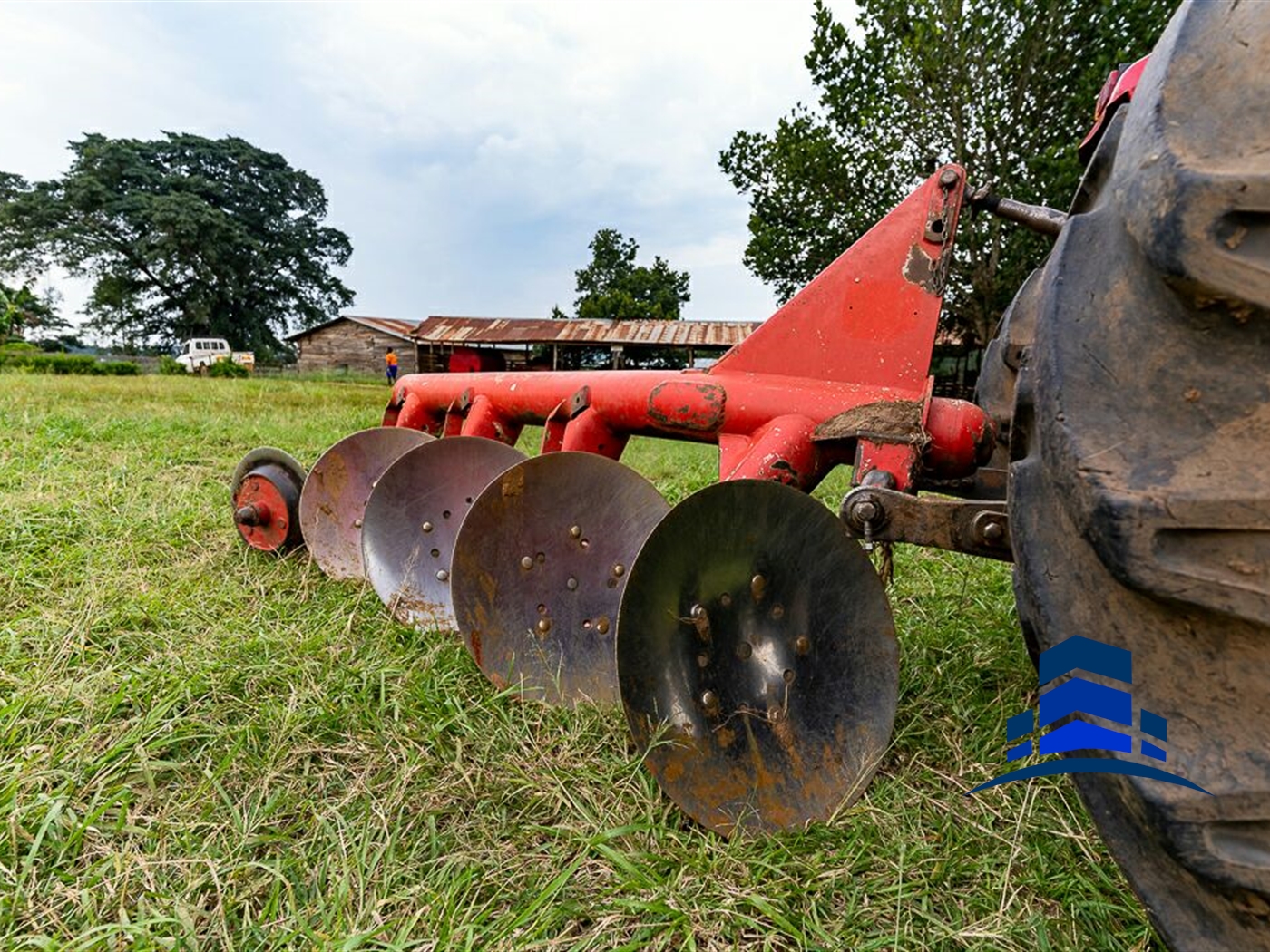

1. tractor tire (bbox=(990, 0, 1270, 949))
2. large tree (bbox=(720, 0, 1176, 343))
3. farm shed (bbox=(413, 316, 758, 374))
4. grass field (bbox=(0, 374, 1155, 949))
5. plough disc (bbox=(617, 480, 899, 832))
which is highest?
large tree (bbox=(720, 0, 1176, 343))

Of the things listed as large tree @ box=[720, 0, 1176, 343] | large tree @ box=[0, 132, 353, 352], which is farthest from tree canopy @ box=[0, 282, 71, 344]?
large tree @ box=[720, 0, 1176, 343]

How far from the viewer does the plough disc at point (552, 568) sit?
174 cm

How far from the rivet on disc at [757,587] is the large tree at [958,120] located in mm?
10183

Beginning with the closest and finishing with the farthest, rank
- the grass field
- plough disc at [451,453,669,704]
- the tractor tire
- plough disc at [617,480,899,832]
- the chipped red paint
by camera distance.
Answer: the tractor tire, the grass field, plough disc at [617,480,899,832], the chipped red paint, plough disc at [451,453,669,704]

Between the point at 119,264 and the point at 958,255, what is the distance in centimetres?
3484

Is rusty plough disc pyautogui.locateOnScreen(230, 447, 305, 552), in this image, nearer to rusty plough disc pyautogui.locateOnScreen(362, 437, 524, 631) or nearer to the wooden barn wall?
rusty plough disc pyautogui.locateOnScreen(362, 437, 524, 631)

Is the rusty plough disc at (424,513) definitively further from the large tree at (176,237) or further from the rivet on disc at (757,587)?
the large tree at (176,237)

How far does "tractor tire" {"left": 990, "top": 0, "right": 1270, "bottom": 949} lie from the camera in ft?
2.13

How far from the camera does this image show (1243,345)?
675 millimetres

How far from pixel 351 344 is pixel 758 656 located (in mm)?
29948

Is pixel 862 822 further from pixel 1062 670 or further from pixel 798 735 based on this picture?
pixel 1062 670

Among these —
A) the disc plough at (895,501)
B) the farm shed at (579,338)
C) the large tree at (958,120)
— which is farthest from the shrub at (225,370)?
the disc plough at (895,501)

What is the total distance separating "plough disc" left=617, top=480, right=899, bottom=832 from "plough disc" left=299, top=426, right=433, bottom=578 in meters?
1.47

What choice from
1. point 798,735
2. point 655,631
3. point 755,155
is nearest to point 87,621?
point 655,631
